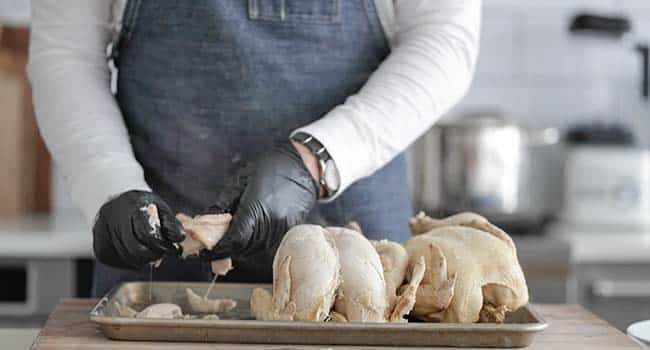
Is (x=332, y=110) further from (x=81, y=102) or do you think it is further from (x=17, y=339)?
(x=17, y=339)

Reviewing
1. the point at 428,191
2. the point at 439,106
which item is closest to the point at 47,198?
the point at 428,191

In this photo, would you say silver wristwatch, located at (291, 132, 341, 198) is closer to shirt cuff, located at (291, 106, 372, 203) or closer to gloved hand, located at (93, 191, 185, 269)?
shirt cuff, located at (291, 106, 372, 203)

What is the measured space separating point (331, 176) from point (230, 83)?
0.24 meters

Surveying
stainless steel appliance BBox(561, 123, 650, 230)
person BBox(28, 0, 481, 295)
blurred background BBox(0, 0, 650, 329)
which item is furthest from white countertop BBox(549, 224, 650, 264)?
person BBox(28, 0, 481, 295)

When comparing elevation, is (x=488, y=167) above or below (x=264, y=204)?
below

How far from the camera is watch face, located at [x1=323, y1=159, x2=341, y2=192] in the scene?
3.59 ft

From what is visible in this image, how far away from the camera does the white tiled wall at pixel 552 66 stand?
8.35 feet

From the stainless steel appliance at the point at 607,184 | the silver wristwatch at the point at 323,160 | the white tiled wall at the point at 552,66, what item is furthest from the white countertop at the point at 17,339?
the white tiled wall at the point at 552,66

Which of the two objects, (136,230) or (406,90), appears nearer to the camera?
(136,230)

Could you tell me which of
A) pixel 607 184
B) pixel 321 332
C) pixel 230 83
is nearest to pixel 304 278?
pixel 321 332

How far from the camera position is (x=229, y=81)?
128 centimetres

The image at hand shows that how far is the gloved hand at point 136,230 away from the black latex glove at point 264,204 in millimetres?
42

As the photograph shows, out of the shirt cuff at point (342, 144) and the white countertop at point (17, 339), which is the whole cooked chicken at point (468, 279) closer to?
the shirt cuff at point (342, 144)

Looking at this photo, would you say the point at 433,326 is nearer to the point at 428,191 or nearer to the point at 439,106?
the point at 439,106
